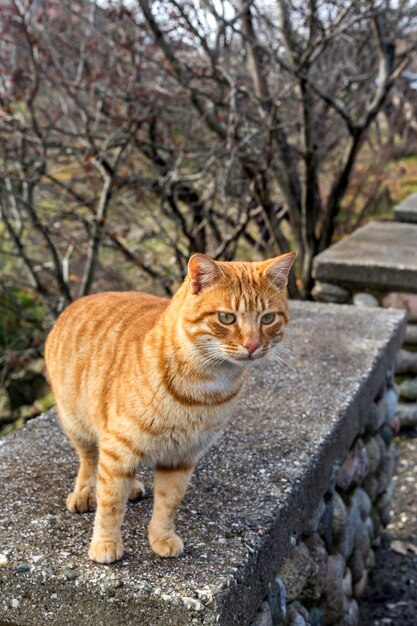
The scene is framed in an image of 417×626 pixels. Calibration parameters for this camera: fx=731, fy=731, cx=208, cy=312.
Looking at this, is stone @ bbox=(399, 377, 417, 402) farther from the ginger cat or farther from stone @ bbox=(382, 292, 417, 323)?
the ginger cat

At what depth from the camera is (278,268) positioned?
2.03m

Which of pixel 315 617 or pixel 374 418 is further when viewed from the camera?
pixel 374 418

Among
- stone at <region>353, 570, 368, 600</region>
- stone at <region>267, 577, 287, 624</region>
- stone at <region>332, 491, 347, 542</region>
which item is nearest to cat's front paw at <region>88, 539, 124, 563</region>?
stone at <region>267, 577, 287, 624</region>

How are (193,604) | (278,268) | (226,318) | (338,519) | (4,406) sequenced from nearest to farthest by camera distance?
(193,604), (226,318), (278,268), (338,519), (4,406)

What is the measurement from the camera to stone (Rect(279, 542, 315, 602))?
228 centimetres

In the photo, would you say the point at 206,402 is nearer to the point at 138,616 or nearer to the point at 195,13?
the point at 138,616

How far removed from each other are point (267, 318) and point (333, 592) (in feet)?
4.18

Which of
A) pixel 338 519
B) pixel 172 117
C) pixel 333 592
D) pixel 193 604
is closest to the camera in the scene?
pixel 193 604

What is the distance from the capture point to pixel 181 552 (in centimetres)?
188

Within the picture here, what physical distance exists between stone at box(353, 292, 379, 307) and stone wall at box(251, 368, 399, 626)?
875mm

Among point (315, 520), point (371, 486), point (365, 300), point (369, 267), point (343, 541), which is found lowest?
point (371, 486)

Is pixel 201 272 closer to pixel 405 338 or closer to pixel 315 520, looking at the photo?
pixel 315 520

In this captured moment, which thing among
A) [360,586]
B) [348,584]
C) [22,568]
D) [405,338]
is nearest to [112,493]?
[22,568]

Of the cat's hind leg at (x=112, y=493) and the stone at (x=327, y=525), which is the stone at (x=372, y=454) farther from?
the cat's hind leg at (x=112, y=493)
